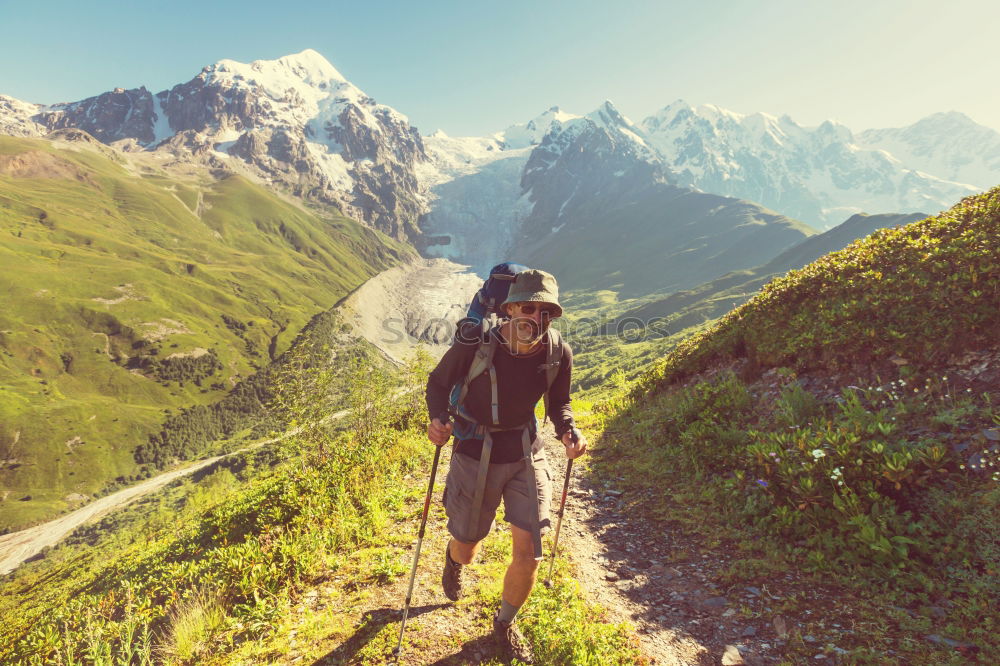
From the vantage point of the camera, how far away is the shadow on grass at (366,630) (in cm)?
505

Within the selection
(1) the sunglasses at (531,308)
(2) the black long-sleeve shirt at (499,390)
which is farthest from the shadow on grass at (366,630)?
(1) the sunglasses at (531,308)

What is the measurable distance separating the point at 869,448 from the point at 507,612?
580 cm

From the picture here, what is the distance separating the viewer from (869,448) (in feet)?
21.3

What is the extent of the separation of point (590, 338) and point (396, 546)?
140 meters

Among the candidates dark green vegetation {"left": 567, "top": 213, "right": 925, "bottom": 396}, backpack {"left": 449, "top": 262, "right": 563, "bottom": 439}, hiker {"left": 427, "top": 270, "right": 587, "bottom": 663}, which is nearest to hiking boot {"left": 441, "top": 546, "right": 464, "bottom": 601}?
hiker {"left": 427, "top": 270, "right": 587, "bottom": 663}

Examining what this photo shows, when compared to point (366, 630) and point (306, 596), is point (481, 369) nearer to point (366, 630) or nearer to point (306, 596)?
point (366, 630)

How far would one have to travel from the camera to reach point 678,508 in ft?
28.2

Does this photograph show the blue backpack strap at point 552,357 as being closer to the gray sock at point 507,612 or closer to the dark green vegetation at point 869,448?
the gray sock at point 507,612

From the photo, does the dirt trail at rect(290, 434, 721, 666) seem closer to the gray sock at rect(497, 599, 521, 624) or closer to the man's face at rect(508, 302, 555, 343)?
the gray sock at rect(497, 599, 521, 624)

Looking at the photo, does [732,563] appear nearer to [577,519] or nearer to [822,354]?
[577,519]

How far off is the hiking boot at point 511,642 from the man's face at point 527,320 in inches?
140

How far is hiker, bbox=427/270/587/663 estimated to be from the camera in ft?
16.6

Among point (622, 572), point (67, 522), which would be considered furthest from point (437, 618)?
point (67, 522)

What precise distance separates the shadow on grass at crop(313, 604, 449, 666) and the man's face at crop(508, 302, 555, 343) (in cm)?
404
